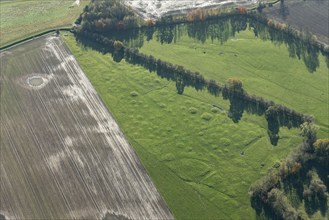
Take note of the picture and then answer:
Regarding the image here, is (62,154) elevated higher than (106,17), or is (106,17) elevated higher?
(106,17)

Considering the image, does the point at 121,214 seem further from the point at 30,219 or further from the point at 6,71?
the point at 6,71

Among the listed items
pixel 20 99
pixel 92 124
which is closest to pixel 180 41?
pixel 92 124

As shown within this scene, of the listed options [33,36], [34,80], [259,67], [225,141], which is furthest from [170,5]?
[225,141]

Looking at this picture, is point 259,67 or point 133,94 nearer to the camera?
point 133,94

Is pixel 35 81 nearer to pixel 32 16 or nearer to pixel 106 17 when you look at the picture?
pixel 106 17

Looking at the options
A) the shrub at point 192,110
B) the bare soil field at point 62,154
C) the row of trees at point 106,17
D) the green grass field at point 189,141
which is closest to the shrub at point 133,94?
the green grass field at point 189,141

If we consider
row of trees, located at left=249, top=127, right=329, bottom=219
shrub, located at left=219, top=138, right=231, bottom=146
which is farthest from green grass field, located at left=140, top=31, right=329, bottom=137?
shrub, located at left=219, top=138, right=231, bottom=146
